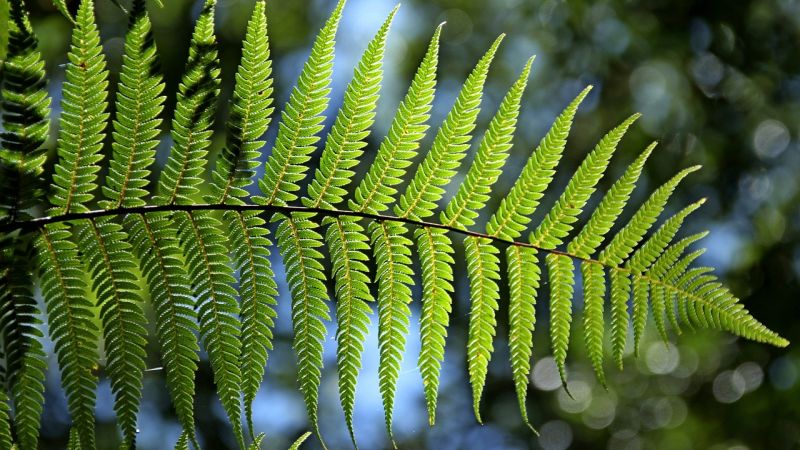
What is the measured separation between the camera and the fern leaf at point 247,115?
101 centimetres

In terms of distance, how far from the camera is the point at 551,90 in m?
5.93

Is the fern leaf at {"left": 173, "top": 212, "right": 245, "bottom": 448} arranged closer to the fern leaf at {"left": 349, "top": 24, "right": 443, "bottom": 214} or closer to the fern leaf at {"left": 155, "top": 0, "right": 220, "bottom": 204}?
the fern leaf at {"left": 155, "top": 0, "right": 220, "bottom": 204}

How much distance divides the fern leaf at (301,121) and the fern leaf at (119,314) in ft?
0.73

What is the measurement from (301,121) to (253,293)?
27 cm

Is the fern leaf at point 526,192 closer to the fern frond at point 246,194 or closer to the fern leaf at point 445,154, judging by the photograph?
the fern leaf at point 445,154

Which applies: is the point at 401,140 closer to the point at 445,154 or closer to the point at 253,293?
the point at 445,154

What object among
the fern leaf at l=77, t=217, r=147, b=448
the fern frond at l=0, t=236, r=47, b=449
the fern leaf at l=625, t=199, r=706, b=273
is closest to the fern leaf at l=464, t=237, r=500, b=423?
the fern leaf at l=625, t=199, r=706, b=273

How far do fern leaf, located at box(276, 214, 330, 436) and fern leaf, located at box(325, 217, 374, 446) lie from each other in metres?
0.03

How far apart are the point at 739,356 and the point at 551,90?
257cm

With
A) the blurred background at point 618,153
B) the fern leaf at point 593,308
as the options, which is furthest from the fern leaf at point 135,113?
the blurred background at point 618,153

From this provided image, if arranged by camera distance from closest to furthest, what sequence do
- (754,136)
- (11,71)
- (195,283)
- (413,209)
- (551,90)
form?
(11,71) < (195,283) < (413,209) < (754,136) < (551,90)

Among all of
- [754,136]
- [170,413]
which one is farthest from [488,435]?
[754,136]

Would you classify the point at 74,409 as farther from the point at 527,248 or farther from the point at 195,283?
the point at 527,248

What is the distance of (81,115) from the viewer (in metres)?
0.95
